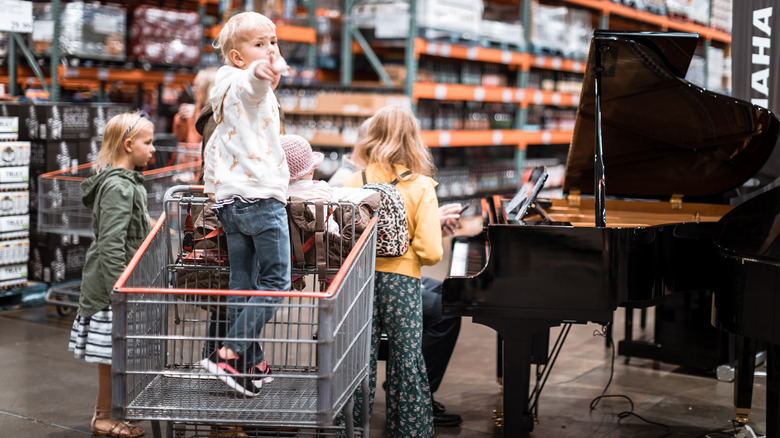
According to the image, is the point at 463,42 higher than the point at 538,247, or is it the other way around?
the point at 463,42

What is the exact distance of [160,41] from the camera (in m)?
6.88

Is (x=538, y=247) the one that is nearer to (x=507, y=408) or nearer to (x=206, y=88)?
(x=507, y=408)

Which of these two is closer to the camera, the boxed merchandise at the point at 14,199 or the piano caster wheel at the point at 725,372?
the piano caster wheel at the point at 725,372

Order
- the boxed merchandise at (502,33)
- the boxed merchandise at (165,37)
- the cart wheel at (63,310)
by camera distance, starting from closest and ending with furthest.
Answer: the cart wheel at (63,310)
the boxed merchandise at (165,37)
the boxed merchandise at (502,33)

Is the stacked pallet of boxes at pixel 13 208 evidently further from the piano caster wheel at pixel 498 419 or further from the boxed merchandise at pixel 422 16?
the piano caster wheel at pixel 498 419

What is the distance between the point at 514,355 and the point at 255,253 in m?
1.16

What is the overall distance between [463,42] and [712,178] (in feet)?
13.6

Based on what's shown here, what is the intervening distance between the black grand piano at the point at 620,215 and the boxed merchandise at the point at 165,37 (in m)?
3.63

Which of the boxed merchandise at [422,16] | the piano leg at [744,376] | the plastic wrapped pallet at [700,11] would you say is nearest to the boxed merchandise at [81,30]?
the boxed merchandise at [422,16]

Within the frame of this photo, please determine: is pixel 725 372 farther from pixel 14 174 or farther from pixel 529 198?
pixel 14 174

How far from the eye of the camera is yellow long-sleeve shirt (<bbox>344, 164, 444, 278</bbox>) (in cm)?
343

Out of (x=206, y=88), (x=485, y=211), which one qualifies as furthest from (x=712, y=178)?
(x=206, y=88)

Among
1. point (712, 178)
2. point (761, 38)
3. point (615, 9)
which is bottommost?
point (712, 178)

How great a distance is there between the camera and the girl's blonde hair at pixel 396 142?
3.52m
